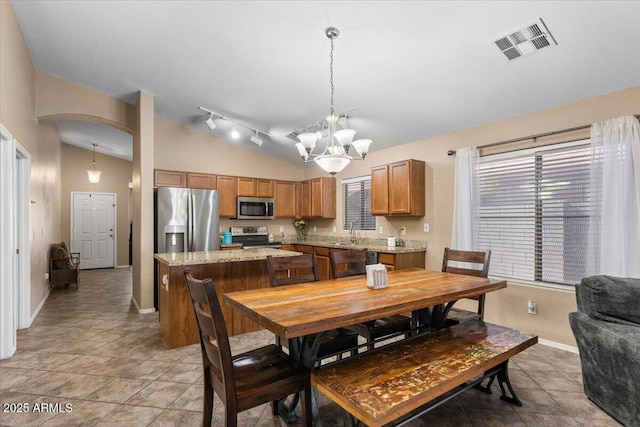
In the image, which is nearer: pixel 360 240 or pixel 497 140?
pixel 497 140

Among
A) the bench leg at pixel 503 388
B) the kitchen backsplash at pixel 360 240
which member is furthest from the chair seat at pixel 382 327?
the kitchen backsplash at pixel 360 240

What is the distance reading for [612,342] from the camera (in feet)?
6.36

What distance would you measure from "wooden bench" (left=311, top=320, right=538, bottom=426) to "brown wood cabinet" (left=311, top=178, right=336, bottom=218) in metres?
3.93

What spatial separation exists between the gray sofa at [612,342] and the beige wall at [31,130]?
472 cm

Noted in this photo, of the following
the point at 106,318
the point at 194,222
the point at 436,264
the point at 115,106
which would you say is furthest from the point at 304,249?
the point at 115,106

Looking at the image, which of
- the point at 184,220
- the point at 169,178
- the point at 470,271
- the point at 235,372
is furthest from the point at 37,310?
the point at 470,271

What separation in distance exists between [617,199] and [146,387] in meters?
4.06

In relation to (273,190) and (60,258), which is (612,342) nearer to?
(273,190)

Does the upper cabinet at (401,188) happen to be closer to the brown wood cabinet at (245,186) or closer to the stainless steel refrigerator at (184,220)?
the brown wood cabinet at (245,186)

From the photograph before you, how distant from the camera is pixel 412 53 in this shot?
281 centimetres

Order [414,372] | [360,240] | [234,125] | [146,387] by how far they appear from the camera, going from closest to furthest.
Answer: [414,372], [146,387], [234,125], [360,240]

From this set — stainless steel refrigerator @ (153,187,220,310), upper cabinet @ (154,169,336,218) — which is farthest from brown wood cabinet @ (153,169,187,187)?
stainless steel refrigerator @ (153,187,220,310)

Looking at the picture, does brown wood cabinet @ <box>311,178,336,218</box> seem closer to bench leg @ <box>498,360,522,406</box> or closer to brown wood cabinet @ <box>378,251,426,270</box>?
brown wood cabinet @ <box>378,251,426,270</box>

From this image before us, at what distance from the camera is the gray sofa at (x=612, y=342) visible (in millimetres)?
1862
